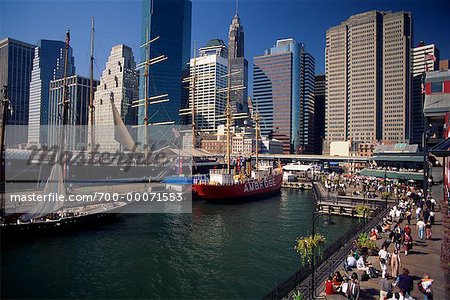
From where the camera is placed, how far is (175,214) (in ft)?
148

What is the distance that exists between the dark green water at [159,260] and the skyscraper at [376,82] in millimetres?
164676

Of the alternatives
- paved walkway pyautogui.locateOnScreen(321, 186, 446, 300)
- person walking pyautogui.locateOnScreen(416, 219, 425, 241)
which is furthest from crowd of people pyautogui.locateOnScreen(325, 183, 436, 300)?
paved walkway pyautogui.locateOnScreen(321, 186, 446, 300)

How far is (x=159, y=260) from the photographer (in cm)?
2606

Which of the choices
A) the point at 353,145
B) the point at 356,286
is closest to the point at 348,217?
the point at 356,286

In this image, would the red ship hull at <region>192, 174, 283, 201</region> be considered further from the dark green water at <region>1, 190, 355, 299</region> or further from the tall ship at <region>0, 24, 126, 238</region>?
the tall ship at <region>0, 24, 126, 238</region>

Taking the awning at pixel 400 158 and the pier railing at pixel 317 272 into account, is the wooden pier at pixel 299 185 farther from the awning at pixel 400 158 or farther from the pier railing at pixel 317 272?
the pier railing at pixel 317 272

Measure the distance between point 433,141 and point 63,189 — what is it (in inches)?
1965

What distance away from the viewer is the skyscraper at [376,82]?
602ft

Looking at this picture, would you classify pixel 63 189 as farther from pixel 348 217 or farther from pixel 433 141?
pixel 433 141

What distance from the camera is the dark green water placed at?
20.6 m

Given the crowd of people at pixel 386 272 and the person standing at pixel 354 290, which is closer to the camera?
the crowd of people at pixel 386 272

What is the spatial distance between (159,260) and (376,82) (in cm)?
19595

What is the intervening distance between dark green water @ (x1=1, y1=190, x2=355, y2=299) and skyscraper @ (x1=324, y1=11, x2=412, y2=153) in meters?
165

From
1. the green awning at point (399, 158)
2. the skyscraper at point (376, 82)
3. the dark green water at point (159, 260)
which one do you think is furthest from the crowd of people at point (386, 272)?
the skyscraper at point (376, 82)
